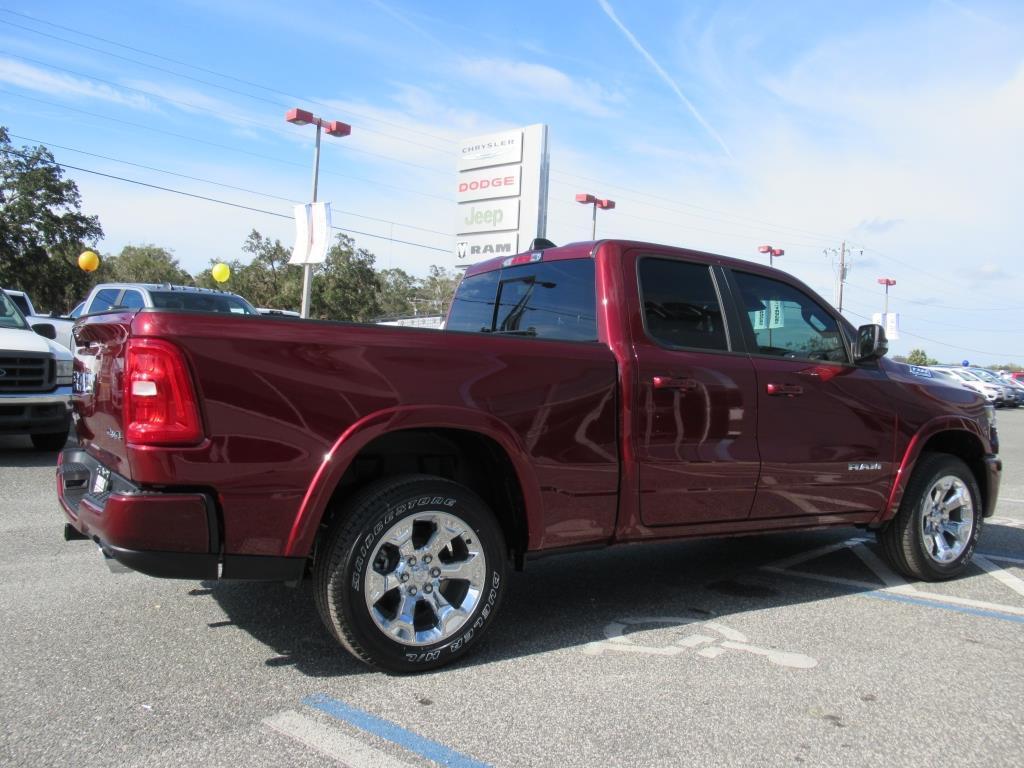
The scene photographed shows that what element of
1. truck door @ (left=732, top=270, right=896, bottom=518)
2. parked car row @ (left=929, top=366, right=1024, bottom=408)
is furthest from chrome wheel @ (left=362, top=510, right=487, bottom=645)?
parked car row @ (left=929, top=366, right=1024, bottom=408)

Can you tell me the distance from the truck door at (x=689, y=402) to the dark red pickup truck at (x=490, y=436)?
0.04 feet

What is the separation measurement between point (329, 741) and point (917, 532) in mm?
3873

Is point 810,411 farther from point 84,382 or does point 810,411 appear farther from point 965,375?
point 965,375

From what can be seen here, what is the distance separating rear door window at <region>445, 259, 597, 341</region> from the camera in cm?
429

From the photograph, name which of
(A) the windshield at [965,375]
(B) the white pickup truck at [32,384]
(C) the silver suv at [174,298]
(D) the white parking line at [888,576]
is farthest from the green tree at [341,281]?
(D) the white parking line at [888,576]

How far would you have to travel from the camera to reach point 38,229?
1606 inches

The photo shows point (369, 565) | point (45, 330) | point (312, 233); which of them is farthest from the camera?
point (312, 233)

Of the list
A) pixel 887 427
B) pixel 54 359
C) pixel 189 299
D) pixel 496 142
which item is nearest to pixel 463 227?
pixel 496 142

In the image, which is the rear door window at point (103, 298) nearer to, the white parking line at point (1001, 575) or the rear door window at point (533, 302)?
the rear door window at point (533, 302)

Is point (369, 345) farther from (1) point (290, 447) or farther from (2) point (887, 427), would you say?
(2) point (887, 427)

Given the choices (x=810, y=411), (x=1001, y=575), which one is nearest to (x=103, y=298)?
(x=810, y=411)

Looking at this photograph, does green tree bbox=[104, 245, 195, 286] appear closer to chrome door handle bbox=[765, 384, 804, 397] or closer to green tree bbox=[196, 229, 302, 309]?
green tree bbox=[196, 229, 302, 309]

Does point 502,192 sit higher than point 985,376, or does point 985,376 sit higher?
point 502,192

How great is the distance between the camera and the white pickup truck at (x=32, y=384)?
27.9 feet
